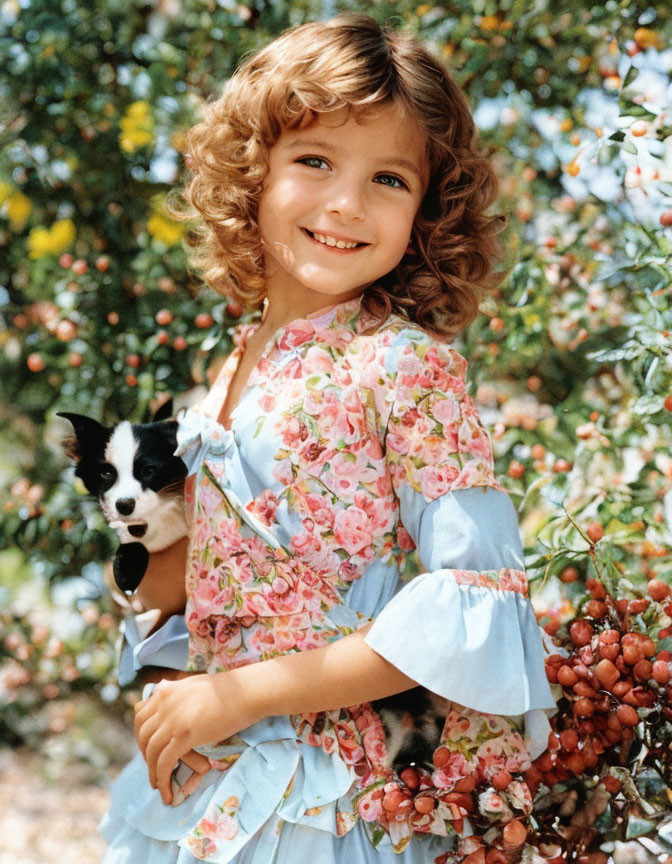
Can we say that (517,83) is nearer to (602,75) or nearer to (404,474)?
(602,75)

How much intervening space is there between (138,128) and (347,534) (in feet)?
4.08

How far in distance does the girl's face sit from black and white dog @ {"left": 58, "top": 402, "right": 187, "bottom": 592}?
28 cm

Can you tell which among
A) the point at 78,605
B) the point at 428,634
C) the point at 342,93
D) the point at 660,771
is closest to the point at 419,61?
the point at 342,93

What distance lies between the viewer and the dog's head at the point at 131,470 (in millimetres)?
1212

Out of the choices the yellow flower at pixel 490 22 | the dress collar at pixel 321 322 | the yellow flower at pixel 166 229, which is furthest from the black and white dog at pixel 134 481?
the yellow flower at pixel 490 22

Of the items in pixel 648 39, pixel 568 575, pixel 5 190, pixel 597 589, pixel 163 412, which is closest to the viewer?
pixel 597 589

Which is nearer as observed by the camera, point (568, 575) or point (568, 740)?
point (568, 740)

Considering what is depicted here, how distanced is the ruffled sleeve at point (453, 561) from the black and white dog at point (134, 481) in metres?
0.30

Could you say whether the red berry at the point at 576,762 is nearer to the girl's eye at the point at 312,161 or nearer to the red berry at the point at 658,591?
the red berry at the point at 658,591

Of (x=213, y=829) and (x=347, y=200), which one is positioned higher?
(x=347, y=200)

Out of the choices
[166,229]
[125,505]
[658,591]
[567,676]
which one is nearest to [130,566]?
[125,505]

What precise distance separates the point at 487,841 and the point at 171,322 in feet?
4.08

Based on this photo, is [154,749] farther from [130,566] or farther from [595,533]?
[595,533]

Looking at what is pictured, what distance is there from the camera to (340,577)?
116cm
